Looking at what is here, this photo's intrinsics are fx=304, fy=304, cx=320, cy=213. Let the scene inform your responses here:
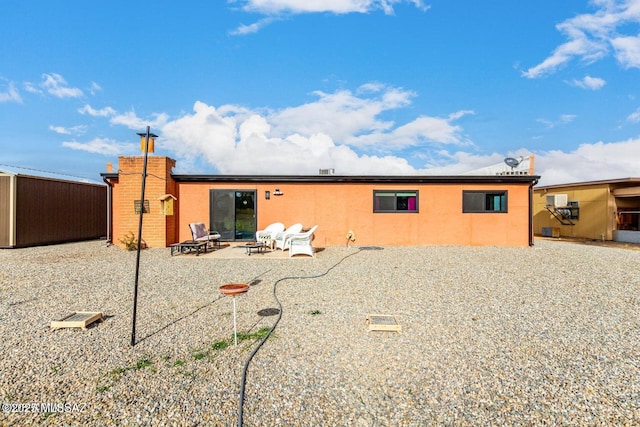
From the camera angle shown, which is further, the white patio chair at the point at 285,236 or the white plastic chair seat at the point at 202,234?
the white patio chair at the point at 285,236

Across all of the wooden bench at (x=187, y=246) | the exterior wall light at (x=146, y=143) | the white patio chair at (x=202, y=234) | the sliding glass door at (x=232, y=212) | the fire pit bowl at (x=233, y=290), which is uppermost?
the exterior wall light at (x=146, y=143)

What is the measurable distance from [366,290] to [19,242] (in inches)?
514

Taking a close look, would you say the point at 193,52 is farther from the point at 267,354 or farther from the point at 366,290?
the point at 267,354

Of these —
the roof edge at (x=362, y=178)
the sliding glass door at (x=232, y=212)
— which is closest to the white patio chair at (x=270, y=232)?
the sliding glass door at (x=232, y=212)

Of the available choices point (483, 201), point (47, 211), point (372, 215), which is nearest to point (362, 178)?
point (372, 215)

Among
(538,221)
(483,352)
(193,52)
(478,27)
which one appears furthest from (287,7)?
(538,221)

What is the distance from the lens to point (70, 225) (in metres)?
13.0

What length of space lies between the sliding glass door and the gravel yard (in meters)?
5.02

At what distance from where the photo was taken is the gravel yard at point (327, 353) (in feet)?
7.36

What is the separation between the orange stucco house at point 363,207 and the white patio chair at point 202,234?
39 cm

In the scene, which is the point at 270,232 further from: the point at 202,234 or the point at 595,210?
the point at 595,210

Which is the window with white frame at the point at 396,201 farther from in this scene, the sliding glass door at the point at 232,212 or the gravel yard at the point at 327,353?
the gravel yard at the point at 327,353

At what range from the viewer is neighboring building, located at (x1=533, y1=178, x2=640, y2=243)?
14.1 metres

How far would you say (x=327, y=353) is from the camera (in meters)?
3.11
